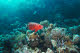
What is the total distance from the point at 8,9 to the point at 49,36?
18.6 m

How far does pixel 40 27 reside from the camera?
3.18 meters

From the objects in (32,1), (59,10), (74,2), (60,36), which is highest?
(32,1)

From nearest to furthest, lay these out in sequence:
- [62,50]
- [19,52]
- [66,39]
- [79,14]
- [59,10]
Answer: [62,50], [19,52], [66,39], [79,14], [59,10]

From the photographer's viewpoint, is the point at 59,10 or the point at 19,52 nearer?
the point at 19,52

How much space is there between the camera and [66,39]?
301cm

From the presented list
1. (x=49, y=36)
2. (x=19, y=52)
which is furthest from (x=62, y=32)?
(x=19, y=52)

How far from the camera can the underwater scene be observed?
2.95 metres

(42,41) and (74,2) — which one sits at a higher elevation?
(74,2)

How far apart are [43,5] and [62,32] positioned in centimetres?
1643

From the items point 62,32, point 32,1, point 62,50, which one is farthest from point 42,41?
point 32,1

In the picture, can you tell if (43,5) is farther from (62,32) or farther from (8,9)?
(62,32)

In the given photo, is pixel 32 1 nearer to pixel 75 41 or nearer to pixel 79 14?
pixel 79 14

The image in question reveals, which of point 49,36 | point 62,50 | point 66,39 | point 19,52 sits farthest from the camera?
point 49,36

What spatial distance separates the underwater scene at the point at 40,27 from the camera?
9.67 feet
